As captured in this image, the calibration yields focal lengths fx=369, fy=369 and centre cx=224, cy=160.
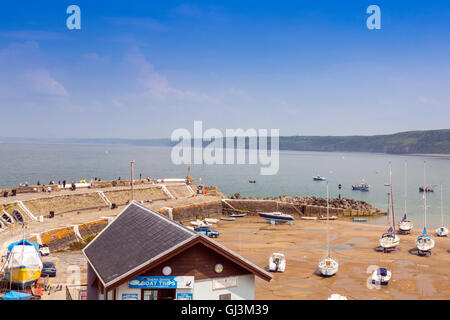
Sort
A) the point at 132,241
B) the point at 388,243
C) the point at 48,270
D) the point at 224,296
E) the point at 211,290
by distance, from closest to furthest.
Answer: the point at 211,290
the point at 224,296
the point at 132,241
the point at 48,270
the point at 388,243

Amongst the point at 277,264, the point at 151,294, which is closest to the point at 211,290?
the point at 151,294

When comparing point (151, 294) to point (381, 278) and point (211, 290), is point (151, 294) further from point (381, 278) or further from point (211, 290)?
point (381, 278)

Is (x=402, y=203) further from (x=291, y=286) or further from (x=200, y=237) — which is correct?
(x=200, y=237)

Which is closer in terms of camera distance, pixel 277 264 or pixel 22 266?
pixel 22 266

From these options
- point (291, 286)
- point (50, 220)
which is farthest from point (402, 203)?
point (50, 220)

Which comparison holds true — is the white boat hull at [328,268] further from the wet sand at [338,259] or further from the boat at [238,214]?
the boat at [238,214]

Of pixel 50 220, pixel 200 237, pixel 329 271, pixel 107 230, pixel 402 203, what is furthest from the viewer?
pixel 402 203
